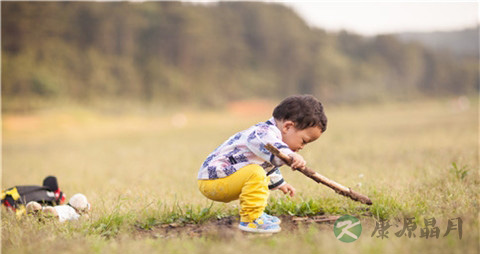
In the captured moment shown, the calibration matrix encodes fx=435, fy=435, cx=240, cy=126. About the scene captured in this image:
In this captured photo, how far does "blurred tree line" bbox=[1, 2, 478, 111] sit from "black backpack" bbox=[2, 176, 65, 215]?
2526 centimetres

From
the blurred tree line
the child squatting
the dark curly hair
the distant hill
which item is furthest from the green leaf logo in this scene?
the distant hill

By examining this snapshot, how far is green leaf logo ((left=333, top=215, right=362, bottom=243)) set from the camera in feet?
9.76

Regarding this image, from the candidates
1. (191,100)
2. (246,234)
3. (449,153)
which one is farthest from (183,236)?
(191,100)

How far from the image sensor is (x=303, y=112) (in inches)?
136

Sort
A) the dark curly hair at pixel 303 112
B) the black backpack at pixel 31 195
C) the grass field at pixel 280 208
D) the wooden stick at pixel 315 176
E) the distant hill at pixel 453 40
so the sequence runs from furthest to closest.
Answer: the distant hill at pixel 453 40, the black backpack at pixel 31 195, the dark curly hair at pixel 303 112, the wooden stick at pixel 315 176, the grass field at pixel 280 208

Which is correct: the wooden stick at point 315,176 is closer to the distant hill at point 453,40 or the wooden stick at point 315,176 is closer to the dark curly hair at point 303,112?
the dark curly hair at point 303,112

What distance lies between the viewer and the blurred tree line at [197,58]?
34000mm

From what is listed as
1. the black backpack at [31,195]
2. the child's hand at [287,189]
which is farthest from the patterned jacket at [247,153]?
the black backpack at [31,195]

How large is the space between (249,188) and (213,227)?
440mm

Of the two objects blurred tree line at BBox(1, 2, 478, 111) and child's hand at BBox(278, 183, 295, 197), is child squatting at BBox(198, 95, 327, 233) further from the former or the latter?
blurred tree line at BBox(1, 2, 478, 111)

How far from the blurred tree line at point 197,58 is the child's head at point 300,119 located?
91.0 ft

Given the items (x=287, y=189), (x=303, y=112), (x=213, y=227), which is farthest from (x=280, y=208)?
(x=303, y=112)

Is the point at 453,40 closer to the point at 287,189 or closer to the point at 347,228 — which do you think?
the point at 287,189

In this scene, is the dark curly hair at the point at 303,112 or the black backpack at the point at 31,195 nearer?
the dark curly hair at the point at 303,112
